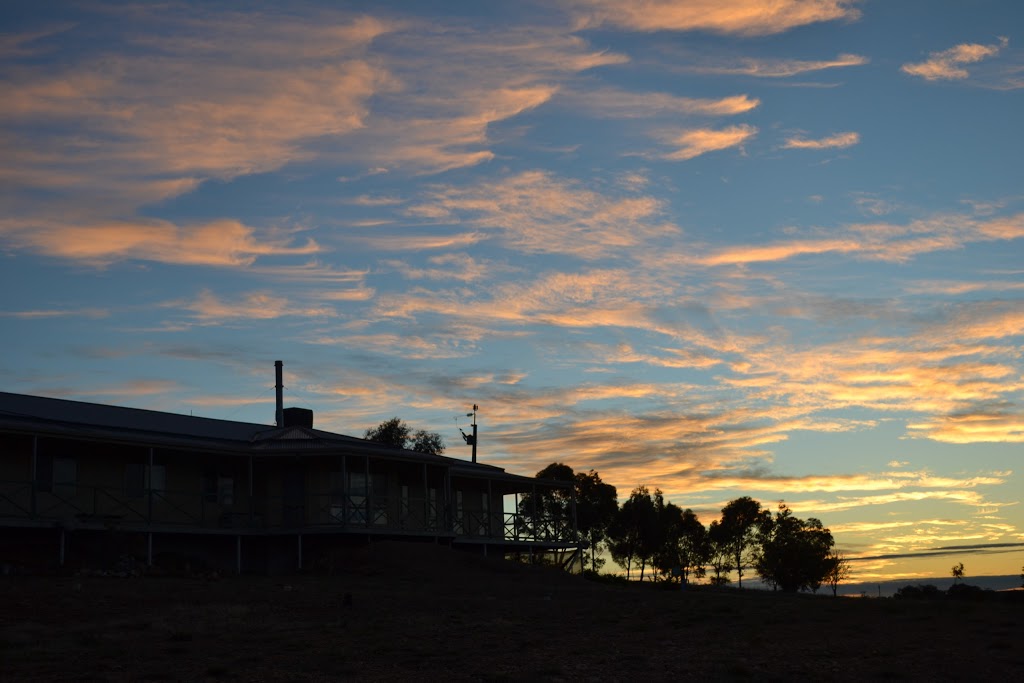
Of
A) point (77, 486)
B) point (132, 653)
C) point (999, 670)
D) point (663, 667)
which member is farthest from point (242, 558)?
point (999, 670)

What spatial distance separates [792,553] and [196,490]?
166ft

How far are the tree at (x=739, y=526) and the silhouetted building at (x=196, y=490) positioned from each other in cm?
3833

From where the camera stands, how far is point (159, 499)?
37.4 metres

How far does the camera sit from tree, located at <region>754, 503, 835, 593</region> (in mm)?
77375

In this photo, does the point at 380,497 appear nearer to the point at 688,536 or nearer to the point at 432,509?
the point at 432,509

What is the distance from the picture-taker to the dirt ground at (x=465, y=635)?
19234 millimetres

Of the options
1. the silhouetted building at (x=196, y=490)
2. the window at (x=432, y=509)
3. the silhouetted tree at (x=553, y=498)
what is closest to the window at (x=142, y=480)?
the silhouetted building at (x=196, y=490)

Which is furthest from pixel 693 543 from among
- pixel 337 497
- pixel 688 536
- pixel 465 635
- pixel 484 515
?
pixel 465 635

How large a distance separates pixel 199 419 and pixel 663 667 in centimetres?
2962

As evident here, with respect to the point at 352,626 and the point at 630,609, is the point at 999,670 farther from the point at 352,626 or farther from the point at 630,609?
the point at 352,626

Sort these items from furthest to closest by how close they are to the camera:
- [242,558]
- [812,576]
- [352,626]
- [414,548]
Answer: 1. [812,576]
2. [242,558]
3. [414,548]
4. [352,626]

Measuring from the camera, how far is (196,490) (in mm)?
38750

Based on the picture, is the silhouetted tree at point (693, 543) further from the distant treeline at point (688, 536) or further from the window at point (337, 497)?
the window at point (337, 497)

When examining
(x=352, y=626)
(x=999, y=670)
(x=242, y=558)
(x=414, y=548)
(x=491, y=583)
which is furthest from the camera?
(x=242, y=558)
